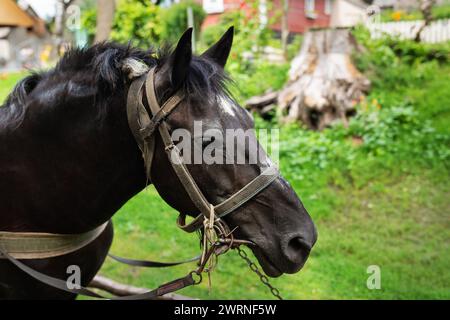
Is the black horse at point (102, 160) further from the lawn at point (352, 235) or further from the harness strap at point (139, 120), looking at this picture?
the lawn at point (352, 235)

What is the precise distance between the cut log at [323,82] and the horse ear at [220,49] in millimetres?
4592

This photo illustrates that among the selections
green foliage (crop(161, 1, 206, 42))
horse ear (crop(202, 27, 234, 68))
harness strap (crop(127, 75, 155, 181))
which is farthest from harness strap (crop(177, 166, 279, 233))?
green foliage (crop(161, 1, 206, 42))

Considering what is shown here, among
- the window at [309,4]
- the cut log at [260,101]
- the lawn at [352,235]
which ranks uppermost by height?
the window at [309,4]

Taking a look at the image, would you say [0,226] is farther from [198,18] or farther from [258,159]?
[198,18]

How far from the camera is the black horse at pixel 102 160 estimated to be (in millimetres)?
1786

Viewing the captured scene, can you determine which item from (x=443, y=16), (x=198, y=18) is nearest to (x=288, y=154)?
(x=443, y=16)

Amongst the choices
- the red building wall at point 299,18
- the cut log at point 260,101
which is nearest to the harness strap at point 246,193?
the cut log at point 260,101

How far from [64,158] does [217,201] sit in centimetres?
75

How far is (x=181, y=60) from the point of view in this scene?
1756 millimetres

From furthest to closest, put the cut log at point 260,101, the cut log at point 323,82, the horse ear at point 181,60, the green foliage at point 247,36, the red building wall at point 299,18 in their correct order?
the red building wall at point 299,18 < the green foliage at point 247,36 < the cut log at point 260,101 < the cut log at point 323,82 < the horse ear at point 181,60

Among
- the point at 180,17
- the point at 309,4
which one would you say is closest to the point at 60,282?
the point at 180,17

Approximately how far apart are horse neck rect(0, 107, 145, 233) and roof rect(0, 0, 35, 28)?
19762 millimetres

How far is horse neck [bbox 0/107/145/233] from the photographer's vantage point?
1.97 m
